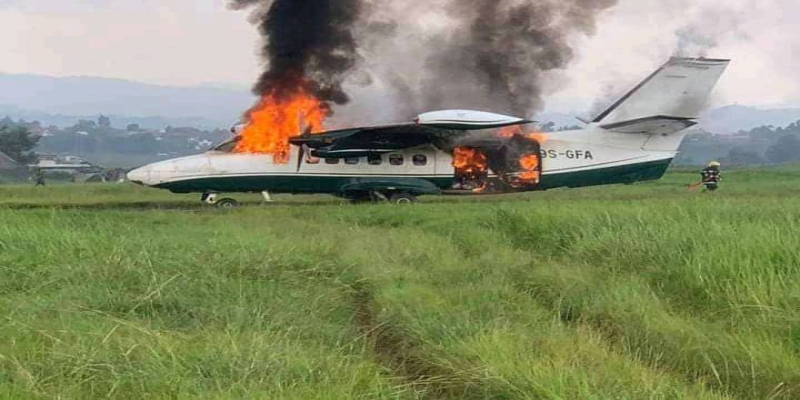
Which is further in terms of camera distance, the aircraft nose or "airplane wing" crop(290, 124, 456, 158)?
"airplane wing" crop(290, 124, 456, 158)

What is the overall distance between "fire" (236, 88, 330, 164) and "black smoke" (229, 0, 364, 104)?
1.00ft

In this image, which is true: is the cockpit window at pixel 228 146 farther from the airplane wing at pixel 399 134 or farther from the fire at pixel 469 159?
the fire at pixel 469 159

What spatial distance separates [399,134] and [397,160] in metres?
0.96

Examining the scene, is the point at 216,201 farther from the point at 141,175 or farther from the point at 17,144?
Result: the point at 17,144

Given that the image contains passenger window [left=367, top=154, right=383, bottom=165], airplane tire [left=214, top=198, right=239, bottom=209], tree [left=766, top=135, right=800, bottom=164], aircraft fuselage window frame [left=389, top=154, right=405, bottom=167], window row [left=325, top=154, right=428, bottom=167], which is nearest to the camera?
airplane tire [left=214, top=198, right=239, bottom=209]

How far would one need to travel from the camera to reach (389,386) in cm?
493

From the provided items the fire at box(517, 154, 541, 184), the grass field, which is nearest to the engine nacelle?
the fire at box(517, 154, 541, 184)

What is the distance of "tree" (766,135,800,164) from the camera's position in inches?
4692

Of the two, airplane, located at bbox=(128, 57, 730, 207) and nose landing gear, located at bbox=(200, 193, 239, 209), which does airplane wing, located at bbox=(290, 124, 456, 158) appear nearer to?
airplane, located at bbox=(128, 57, 730, 207)

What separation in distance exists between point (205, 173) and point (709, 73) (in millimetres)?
15540

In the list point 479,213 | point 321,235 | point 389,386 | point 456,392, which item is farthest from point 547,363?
point 479,213

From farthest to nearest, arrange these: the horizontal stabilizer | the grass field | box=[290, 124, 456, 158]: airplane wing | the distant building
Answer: the distant building < the horizontal stabilizer < box=[290, 124, 456, 158]: airplane wing < the grass field

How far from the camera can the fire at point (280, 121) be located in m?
22.2

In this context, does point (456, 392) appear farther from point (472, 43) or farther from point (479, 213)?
point (472, 43)
